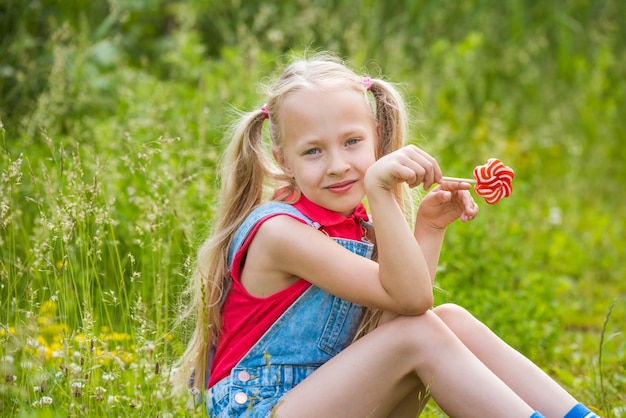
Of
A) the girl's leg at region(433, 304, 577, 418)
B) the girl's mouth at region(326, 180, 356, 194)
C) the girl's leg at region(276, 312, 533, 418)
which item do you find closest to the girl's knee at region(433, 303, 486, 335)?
the girl's leg at region(433, 304, 577, 418)

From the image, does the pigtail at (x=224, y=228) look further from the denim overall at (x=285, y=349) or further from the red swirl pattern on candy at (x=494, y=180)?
the red swirl pattern on candy at (x=494, y=180)

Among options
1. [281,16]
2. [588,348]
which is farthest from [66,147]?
[281,16]

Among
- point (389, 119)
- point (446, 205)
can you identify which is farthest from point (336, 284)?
point (389, 119)

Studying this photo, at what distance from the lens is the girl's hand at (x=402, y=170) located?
2.11m

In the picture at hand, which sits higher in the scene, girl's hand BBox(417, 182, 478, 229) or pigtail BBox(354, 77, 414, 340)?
pigtail BBox(354, 77, 414, 340)

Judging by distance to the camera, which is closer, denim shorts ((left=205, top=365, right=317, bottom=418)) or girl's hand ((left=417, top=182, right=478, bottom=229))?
denim shorts ((left=205, top=365, right=317, bottom=418))

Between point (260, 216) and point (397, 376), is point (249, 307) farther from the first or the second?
point (397, 376)

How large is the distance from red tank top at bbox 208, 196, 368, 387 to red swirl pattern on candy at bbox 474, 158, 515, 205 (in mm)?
357

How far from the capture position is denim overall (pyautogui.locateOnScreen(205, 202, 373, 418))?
7.28 feet

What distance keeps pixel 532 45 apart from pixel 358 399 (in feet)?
13.1

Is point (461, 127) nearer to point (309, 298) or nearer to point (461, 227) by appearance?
point (461, 227)

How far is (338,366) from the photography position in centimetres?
214

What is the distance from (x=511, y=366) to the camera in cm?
226

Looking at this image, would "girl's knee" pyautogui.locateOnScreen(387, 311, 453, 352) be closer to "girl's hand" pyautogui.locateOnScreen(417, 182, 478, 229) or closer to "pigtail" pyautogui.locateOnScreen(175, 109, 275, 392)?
"girl's hand" pyautogui.locateOnScreen(417, 182, 478, 229)
